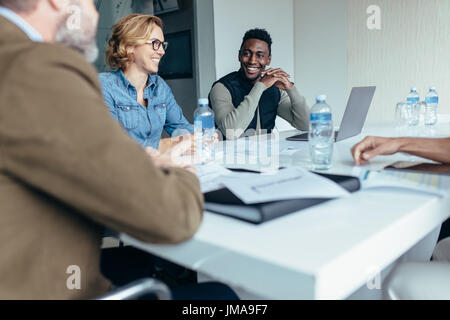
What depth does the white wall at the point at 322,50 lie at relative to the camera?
12.8ft

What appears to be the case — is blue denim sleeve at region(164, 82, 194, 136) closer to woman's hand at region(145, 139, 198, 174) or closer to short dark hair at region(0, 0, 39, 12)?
woman's hand at region(145, 139, 198, 174)

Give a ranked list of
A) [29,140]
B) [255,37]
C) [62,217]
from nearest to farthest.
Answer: [29,140] → [62,217] → [255,37]

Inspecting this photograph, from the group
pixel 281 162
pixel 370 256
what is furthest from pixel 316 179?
pixel 281 162

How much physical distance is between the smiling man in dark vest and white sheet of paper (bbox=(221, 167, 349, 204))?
1.34 meters

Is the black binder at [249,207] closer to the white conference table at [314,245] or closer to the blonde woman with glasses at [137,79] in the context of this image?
the white conference table at [314,245]

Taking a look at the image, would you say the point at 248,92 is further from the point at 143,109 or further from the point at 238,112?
the point at 143,109

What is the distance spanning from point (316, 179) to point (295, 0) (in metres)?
3.77

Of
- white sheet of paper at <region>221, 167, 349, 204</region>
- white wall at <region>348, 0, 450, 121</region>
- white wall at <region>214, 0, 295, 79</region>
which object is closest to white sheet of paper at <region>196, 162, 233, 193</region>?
white sheet of paper at <region>221, 167, 349, 204</region>

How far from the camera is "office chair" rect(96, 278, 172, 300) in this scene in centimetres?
67

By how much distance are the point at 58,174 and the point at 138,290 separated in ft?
0.85

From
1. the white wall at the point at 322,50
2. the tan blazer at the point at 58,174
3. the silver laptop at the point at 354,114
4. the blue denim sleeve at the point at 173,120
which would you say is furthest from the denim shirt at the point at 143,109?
the white wall at the point at 322,50

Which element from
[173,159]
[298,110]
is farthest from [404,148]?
[298,110]

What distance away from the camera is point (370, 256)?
25.2 inches

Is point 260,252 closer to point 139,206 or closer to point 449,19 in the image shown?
point 139,206
